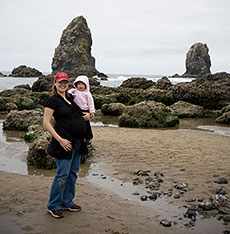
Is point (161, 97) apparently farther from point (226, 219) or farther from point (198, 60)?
point (198, 60)

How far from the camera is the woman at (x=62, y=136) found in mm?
4469

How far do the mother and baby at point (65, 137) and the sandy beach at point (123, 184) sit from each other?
25 cm

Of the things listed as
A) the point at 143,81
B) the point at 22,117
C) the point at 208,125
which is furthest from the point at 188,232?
the point at 143,81

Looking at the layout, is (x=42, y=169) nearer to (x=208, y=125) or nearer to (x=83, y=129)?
(x=83, y=129)

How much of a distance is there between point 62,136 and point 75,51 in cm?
10058

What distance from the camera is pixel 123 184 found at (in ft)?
21.1

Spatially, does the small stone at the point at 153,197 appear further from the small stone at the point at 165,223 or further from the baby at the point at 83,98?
the baby at the point at 83,98

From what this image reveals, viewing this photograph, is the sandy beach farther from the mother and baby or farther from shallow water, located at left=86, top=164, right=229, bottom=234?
the mother and baby

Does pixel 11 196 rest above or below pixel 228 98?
below

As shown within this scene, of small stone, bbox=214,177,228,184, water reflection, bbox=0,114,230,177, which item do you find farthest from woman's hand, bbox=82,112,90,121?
small stone, bbox=214,177,228,184

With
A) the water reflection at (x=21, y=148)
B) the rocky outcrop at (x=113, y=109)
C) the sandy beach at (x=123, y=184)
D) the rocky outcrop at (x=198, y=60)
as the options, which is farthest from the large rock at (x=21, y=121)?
the rocky outcrop at (x=198, y=60)

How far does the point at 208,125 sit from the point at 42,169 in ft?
33.2

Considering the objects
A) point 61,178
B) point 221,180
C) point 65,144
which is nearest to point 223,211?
point 221,180

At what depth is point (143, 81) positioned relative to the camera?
99.7ft
